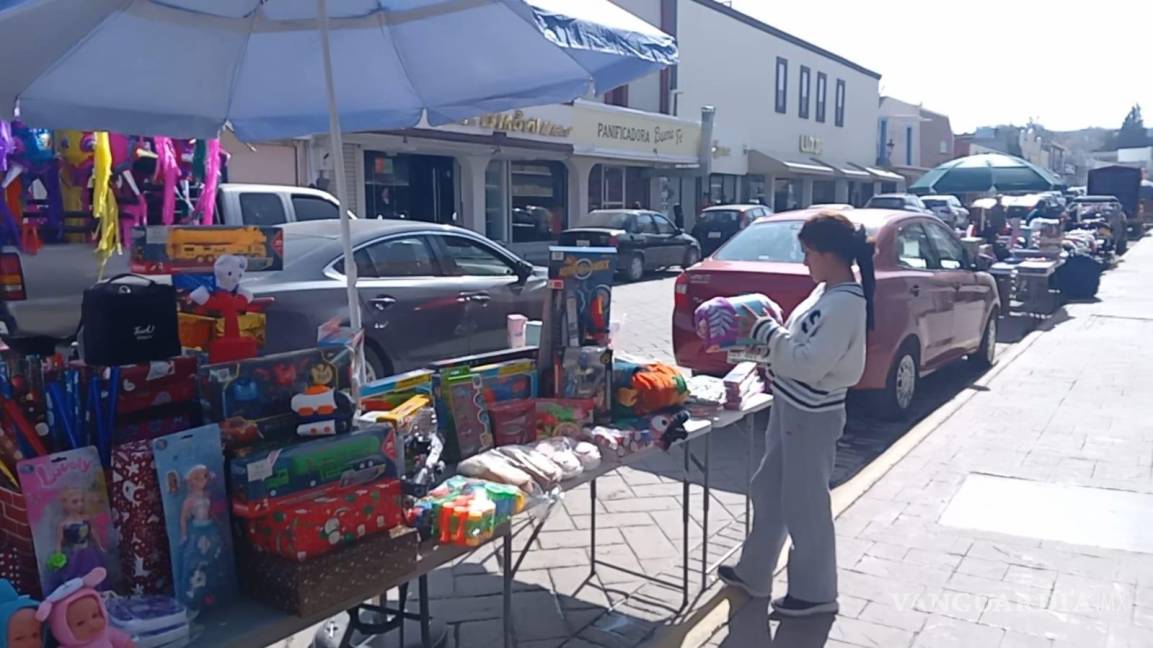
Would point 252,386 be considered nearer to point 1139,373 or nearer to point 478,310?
point 478,310

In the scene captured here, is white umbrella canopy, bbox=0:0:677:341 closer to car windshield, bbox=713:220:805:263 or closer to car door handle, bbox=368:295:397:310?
car door handle, bbox=368:295:397:310

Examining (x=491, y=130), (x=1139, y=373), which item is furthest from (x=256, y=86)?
(x=491, y=130)

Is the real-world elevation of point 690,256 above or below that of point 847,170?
below

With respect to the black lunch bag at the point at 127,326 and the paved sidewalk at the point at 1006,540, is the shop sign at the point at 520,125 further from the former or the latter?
the black lunch bag at the point at 127,326

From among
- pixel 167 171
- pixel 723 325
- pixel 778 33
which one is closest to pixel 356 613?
pixel 723 325

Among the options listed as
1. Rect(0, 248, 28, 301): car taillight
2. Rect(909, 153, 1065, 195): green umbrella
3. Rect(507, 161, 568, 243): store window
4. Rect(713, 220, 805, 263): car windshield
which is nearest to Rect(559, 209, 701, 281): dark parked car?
Rect(507, 161, 568, 243): store window

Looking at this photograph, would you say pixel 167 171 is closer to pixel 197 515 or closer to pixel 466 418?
pixel 466 418

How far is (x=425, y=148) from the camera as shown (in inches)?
752

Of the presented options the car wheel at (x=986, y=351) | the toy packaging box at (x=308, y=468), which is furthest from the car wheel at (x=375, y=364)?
the car wheel at (x=986, y=351)

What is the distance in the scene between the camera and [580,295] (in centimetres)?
368

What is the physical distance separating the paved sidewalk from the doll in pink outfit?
8.38ft

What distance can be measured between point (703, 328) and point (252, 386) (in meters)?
1.83

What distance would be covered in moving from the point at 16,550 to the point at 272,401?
0.72m

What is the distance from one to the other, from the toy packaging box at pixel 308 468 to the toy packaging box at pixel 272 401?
0.08m
